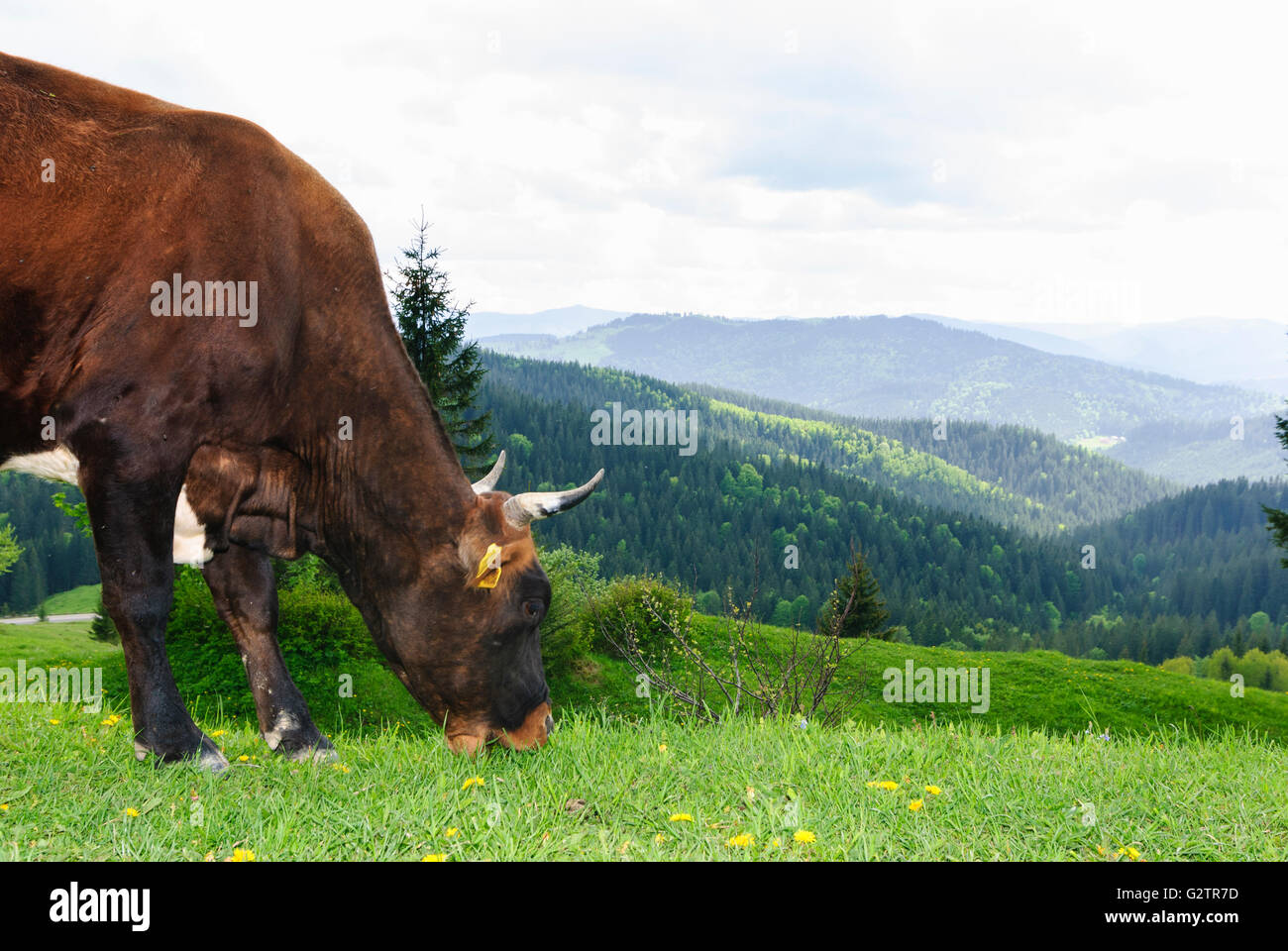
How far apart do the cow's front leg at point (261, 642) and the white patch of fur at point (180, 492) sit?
0.93 ft

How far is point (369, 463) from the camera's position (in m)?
6.64

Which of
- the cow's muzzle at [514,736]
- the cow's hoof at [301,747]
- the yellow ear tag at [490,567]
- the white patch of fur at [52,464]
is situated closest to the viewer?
the white patch of fur at [52,464]

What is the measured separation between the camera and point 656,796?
224 inches

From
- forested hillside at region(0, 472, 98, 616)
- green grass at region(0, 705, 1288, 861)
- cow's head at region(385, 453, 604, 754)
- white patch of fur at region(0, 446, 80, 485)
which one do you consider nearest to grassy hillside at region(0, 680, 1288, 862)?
green grass at region(0, 705, 1288, 861)

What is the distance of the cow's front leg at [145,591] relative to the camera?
568 centimetres

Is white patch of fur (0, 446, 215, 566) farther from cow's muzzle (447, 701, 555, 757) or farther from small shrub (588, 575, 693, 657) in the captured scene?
small shrub (588, 575, 693, 657)

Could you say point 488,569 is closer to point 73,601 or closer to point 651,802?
point 651,802

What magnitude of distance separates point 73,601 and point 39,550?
20.0 ft

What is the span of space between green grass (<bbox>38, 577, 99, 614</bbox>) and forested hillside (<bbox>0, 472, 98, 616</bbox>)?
1.07 meters

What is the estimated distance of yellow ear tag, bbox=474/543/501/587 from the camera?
20.8 feet

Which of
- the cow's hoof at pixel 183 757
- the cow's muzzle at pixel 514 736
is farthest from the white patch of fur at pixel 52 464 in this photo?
the cow's muzzle at pixel 514 736

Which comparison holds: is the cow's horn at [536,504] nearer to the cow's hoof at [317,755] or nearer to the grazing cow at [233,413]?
the grazing cow at [233,413]

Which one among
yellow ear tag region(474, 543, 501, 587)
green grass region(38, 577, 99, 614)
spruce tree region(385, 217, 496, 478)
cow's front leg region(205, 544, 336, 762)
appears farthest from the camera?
green grass region(38, 577, 99, 614)
